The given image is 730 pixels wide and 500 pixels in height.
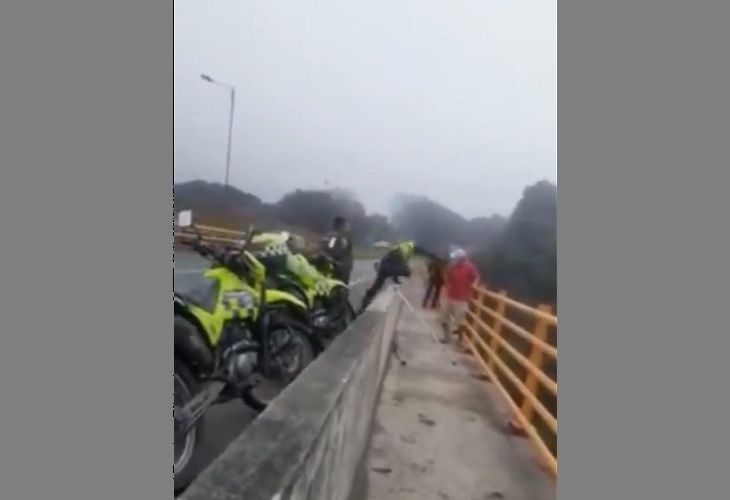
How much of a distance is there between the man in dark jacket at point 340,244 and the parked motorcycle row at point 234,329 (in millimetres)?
25

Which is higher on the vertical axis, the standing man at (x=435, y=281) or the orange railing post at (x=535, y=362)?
the standing man at (x=435, y=281)

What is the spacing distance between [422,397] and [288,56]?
2.75 feet

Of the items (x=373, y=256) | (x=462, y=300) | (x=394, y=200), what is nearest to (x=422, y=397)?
(x=462, y=300)

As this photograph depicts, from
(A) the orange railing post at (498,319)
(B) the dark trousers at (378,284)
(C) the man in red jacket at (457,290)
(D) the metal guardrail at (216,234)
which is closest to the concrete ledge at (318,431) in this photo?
(B) the dark trousers at (378,284)

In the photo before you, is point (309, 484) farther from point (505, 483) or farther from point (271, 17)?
point (271, 17)

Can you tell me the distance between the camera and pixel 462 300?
1600mm

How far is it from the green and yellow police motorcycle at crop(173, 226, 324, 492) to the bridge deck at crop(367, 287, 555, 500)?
1.06ft

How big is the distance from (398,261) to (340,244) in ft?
0.46

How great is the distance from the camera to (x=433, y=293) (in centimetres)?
162

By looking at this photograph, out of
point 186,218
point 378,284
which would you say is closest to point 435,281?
point 378,284

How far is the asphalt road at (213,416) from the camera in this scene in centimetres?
146

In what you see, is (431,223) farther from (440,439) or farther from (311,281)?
(440,439)

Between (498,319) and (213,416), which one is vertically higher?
(498,319)

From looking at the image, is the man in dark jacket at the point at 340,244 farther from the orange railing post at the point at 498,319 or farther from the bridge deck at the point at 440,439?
the orange railing post at the point at 498,319
